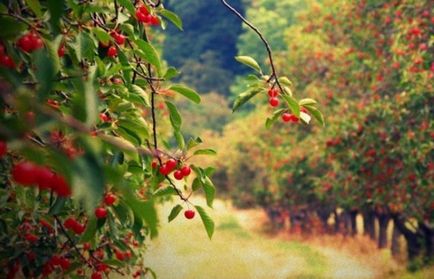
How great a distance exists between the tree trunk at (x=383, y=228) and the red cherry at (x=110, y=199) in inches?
514

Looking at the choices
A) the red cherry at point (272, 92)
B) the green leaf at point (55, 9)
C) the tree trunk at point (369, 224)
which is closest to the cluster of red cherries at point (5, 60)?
the green leaf at point (55, 9)

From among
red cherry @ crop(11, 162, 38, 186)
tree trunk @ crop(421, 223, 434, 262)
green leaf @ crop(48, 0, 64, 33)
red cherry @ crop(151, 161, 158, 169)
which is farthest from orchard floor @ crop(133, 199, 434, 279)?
red cherry @ crop(11, 162, 38, 186)

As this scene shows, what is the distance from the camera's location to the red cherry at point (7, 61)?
203 cm

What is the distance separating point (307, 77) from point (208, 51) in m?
27.3

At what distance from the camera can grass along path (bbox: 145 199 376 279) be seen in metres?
12.8

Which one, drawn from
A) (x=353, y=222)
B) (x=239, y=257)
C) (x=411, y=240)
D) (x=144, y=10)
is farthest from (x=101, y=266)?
(x=353, y=222)

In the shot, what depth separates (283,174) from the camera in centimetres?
1714

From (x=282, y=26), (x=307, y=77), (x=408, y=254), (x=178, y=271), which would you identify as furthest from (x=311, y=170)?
(x=282, y=26)

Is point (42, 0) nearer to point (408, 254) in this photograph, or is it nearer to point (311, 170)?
point (408, 254)

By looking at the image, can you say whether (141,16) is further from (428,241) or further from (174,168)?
(428,241)

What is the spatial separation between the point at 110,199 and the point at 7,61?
0.80m

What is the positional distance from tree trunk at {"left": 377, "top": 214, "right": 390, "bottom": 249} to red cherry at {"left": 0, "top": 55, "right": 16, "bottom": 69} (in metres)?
13.7

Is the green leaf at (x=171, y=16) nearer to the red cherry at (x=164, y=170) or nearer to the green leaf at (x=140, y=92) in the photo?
the green leaf at (x=140, y=92)

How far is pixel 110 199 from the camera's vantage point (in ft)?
8.72
